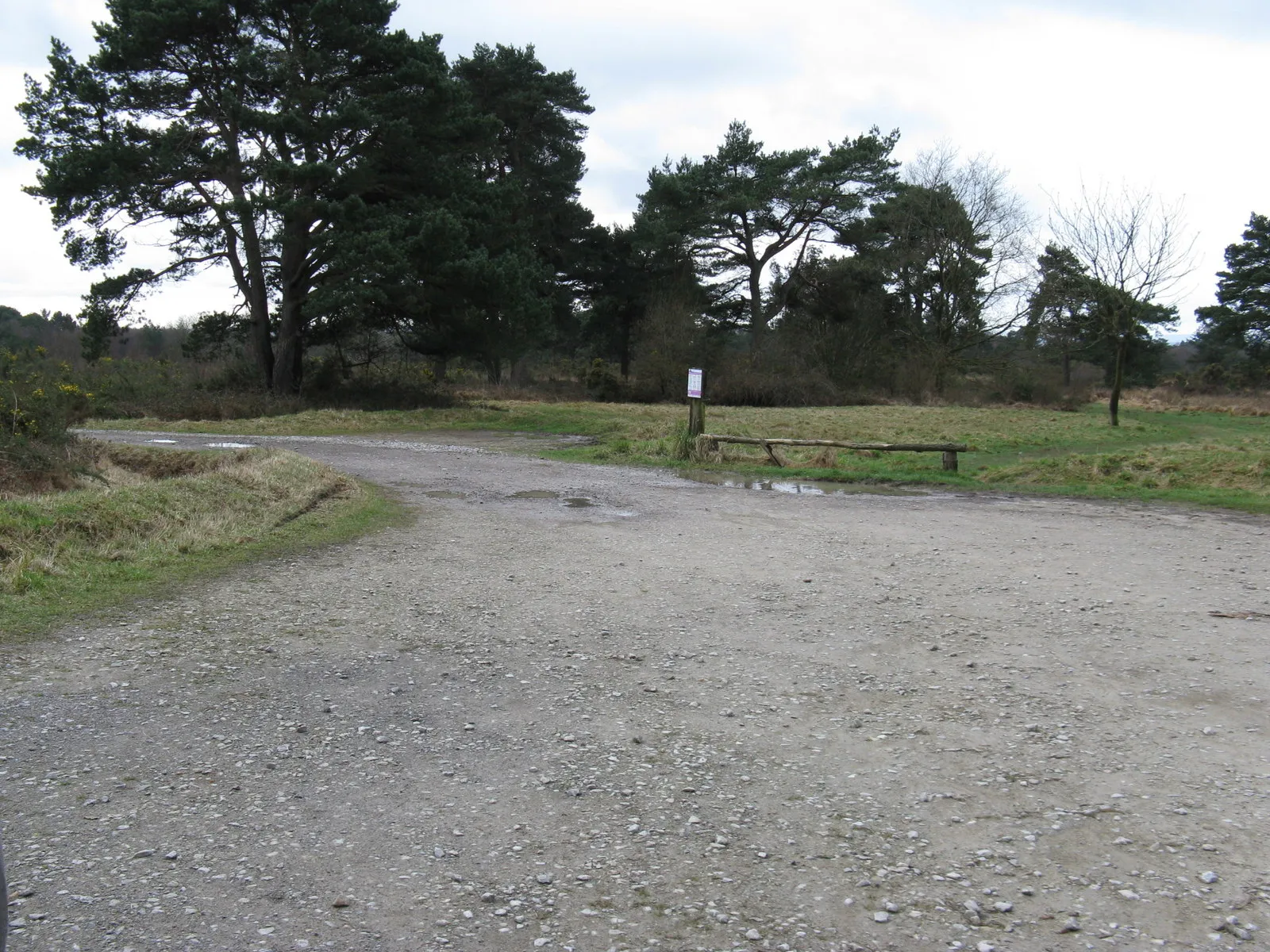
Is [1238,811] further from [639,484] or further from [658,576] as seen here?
[639,484]

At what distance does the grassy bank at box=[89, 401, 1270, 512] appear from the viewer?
14635mm

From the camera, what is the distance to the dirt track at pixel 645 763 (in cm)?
316

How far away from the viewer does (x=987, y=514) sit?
38.7ft

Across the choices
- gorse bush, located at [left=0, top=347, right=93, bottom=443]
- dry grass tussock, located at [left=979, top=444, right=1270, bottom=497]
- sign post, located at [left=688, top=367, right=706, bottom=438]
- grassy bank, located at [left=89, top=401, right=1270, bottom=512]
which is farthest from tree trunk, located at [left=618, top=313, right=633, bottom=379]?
gorse bush, located at [left=0, top=347, right=93, bottom=443]

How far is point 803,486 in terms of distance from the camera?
1452cm

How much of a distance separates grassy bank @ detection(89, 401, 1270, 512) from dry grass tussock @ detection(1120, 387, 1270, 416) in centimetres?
80

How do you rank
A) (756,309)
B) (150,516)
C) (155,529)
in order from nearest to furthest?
(155,529) < (150,516) < (756,309)

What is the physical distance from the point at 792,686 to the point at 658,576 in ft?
9.10

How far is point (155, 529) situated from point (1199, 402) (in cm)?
4122

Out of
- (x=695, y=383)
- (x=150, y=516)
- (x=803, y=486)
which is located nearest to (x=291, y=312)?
(x=695, y=383)

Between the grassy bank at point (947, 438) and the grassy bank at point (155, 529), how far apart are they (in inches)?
282

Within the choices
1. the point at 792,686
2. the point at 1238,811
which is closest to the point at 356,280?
the point at 792,686

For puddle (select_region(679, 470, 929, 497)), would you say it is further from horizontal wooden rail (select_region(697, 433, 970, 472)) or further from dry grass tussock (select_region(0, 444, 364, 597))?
dry grass tussock (select_region(0, 444, 364, 597))

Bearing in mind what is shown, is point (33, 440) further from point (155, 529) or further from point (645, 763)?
point (645, 763)
